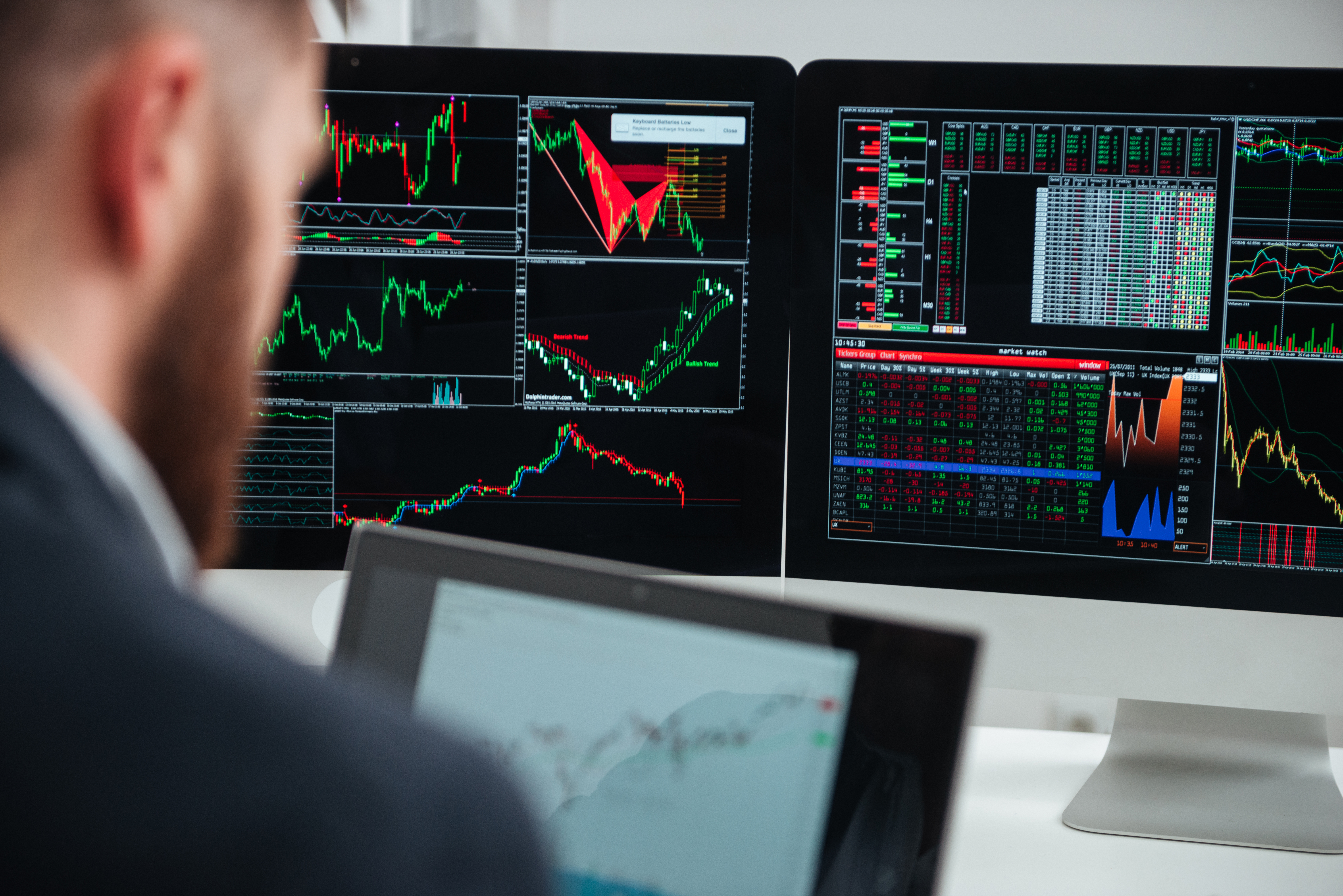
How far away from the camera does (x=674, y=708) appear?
0.44m

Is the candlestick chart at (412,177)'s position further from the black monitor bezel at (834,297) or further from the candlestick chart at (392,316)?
the black monitor bezel at (834,297)

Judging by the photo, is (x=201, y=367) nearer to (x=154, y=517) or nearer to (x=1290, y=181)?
(x=154, y=517)

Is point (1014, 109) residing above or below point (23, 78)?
above

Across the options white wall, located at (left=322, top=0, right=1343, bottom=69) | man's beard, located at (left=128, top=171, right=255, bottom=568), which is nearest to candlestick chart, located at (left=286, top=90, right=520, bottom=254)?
white wall, located at (left=322, top=0, right=1343, bottom=69)

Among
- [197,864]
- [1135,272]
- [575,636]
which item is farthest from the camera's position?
[1135,272]

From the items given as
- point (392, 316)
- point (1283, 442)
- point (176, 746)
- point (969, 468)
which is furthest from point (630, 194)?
point (176, 746)

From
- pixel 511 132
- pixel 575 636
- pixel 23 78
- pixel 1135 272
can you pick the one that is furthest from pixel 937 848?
pixel 511 132

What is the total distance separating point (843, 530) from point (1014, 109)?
0.39 meters

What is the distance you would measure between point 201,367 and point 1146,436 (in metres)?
0.73

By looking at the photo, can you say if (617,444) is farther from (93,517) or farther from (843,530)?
(93,517)

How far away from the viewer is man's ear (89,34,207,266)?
9.3 inches

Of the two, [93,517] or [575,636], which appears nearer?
[93,517]

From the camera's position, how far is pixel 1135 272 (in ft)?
2.49

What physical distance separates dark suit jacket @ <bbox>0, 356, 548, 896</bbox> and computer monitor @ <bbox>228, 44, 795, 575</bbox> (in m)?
0.63
